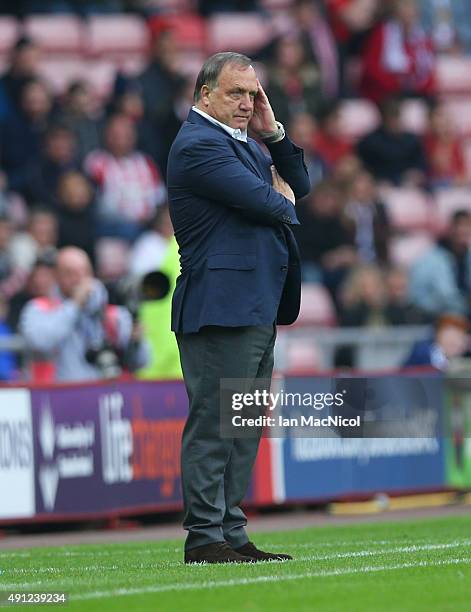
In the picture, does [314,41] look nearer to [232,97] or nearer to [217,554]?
[232,97]

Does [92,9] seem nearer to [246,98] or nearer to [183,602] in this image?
[246,98]

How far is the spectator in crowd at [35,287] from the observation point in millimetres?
12875

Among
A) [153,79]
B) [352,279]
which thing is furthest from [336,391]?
[153,79]

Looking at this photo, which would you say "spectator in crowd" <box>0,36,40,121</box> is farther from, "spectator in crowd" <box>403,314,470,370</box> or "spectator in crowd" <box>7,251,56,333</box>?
"spectator in crowd" <box>403,314,470,370</box>

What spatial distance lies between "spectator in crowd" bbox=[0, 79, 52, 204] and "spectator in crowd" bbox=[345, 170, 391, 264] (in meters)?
3.44

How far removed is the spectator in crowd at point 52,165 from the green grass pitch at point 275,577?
626 cm

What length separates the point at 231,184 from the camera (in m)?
7.43

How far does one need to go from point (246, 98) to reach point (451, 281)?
9.64 metres

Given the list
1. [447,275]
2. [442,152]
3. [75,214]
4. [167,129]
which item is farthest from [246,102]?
[442,152]

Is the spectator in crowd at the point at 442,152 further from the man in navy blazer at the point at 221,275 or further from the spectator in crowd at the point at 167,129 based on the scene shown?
the man in navy blazer at the point at 221,275

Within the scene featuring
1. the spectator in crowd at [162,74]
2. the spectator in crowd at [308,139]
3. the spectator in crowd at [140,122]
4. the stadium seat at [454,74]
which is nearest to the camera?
the spectator in crowd at [140,122]

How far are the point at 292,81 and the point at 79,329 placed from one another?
275 inches

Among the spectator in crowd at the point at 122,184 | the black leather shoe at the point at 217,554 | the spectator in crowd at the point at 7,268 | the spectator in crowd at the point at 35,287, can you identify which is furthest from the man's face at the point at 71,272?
the black leather shoe at the point at 217,554

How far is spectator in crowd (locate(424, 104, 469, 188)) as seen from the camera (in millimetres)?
19406
